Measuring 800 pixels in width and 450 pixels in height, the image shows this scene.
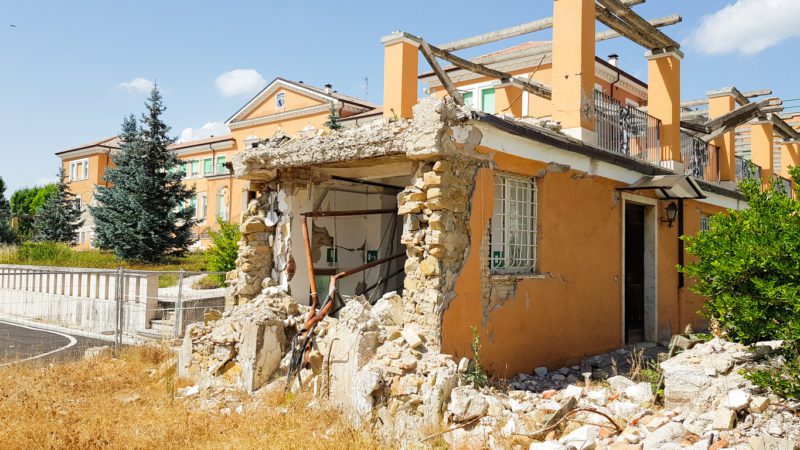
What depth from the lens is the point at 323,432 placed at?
238 inches

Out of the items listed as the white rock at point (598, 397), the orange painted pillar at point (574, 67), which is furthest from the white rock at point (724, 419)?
the orange painted pillar at point (574, 67)

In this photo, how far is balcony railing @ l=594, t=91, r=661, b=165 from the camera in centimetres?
1085

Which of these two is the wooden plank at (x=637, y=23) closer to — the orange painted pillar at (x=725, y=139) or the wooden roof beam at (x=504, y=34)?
the wooden roof beam at (x=504, y=34)

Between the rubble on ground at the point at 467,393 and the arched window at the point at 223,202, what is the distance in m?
28.8

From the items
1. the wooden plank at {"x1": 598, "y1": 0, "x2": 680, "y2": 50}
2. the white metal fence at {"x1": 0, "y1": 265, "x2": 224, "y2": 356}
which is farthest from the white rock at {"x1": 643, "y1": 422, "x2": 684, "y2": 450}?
the white metal fence at {"x1": 0, "y1": 265, "x2": 224, "y2": 356}

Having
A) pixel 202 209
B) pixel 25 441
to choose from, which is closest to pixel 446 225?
pixel 25 441

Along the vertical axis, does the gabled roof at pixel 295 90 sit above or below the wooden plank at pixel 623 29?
above

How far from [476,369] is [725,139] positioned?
11.7 m

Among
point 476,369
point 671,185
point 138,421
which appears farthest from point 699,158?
point 138,421

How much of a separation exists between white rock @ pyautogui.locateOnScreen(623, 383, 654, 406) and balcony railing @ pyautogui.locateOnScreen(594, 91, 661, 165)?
447 centimetres

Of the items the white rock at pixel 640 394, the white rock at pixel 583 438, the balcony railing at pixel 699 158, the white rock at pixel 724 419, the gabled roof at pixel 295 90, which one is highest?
the gabled roof at pixel 295 90

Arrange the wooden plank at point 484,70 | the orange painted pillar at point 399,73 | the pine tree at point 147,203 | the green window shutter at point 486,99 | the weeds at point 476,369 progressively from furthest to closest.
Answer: the green window shutter at point 486,99
the pine tree at point 147,203
the wooden plank at point 484,70
the orange painted pillar at point 399,73
the weeds at point 476,369

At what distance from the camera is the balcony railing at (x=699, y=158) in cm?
1371

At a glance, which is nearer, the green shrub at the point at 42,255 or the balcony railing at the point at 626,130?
the balcony railing at the point at 626,130
